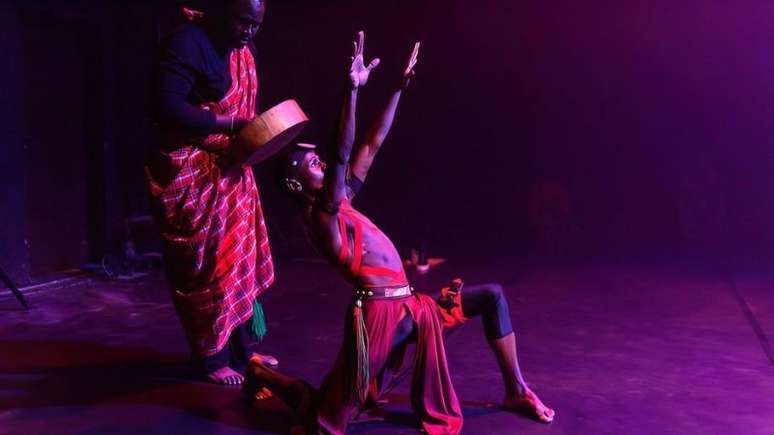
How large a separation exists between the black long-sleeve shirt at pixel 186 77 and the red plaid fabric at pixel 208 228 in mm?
133

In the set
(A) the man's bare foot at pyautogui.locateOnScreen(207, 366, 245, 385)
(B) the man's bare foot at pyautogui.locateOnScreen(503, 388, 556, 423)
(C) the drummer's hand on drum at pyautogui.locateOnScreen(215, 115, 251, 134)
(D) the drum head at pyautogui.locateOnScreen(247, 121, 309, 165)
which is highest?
(C) the drummer's hand on drum at pyautogui.locateOnScreen(215, 115, 251, 134)

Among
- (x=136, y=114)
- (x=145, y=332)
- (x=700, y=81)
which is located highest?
(x=700, y=81)

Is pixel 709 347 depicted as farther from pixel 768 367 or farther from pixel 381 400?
pixel 381 400

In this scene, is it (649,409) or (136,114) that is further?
(136,114)

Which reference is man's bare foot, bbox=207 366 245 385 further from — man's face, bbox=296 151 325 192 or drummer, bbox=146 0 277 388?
man's face, bbox=296 151 325 192

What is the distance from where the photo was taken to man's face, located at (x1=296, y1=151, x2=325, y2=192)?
8.23 feet

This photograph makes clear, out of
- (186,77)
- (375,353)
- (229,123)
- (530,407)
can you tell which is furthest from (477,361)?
(186,77)

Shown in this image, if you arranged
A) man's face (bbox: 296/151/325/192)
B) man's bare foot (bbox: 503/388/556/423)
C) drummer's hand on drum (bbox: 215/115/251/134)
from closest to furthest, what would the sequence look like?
man's face (bbox: 296/151/325/192) < man's bare foot (bbox: 503/388/556/423) < drummer's hand on drum (bbox: 215/115/251/134)

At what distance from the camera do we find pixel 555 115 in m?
9.76

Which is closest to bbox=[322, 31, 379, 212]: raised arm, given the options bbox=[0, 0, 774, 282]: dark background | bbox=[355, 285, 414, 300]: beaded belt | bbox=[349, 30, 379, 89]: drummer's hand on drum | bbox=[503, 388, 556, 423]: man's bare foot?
bbox=[349, 30, 379, 89]: drummer's hand on drum

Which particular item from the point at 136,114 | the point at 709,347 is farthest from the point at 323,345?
the point at 136,114

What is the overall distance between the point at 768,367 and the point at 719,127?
22.9ft

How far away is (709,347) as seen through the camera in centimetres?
374

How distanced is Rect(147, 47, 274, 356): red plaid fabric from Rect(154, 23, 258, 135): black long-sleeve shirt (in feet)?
0.44
